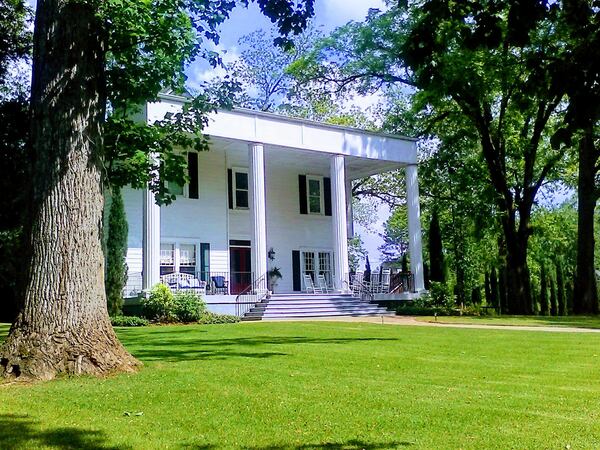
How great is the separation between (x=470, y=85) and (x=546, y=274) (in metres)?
17.4

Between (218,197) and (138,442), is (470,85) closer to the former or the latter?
(218,197)

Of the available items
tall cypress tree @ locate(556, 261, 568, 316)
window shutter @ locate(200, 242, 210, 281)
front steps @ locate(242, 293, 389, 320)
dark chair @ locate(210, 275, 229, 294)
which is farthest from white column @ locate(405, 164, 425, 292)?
tall cypress tree @ locate(556, 261, 568, 316)

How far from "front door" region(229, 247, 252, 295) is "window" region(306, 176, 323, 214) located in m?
4.21

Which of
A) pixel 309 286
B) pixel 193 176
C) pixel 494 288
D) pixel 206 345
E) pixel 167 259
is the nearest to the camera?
pixel 206 345

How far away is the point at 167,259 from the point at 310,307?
5920 mm

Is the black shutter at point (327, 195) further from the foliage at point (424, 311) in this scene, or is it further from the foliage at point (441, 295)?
the foliage at point (441, 295)

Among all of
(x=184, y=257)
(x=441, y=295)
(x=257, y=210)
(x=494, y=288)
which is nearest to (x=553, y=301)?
(x=494, y=288)

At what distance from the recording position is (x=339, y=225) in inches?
1009

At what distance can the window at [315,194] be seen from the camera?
29312 mm

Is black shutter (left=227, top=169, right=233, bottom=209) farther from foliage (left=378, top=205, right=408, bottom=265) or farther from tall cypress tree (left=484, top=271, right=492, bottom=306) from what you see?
foliage (left=378, top=205, right=408, bottom=265)

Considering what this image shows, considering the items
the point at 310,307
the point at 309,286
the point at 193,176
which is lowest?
the point at 310,307

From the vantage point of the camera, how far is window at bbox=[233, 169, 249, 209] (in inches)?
1047

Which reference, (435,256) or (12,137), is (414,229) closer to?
(435,256)

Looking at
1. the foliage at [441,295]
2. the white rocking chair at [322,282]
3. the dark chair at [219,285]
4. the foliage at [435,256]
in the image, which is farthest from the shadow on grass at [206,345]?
the foliage at [435,256]
